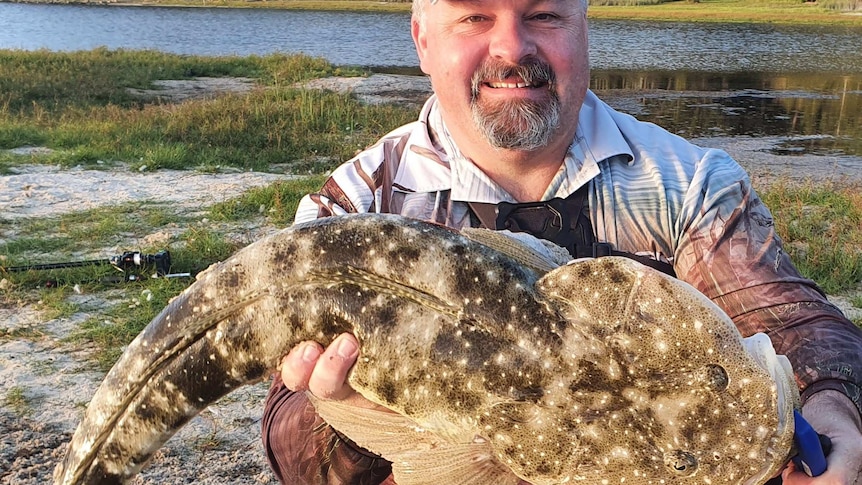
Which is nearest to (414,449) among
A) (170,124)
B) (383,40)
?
(170,124)

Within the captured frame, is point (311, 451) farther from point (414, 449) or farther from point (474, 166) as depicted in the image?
point (474, 166)

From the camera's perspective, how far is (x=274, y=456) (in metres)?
3.26

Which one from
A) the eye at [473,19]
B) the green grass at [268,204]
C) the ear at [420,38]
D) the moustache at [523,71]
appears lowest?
the green grass at [268,204]

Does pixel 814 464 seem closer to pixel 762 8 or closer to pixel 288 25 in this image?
pixel 288 25

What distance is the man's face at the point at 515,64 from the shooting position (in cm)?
324

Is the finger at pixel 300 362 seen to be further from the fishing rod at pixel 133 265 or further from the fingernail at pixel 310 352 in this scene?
the fishing rod at pixel 133 265

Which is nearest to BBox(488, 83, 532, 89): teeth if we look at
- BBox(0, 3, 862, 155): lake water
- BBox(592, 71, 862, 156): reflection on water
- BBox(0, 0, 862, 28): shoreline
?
BBox(592, 71, 862, 156): reflection on water

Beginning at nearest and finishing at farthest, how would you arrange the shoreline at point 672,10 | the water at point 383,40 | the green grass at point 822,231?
the green grass at point 822,231
the water at point 383,40
the shoreline at point 672,10

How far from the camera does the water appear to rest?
118 ft

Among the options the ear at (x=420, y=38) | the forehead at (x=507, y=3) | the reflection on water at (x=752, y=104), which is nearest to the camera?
the forehead at (x=507, y=3)

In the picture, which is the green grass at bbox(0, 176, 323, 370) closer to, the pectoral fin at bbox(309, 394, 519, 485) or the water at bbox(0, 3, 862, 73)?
the pectoral fin at bbox(309, 394, 519, 485)

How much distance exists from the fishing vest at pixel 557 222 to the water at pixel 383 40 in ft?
105

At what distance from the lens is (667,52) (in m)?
40.3

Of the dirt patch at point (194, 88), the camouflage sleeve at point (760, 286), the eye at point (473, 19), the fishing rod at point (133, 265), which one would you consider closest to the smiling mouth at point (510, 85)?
the eye at point (473, 19)
